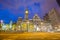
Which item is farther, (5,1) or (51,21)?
(51,21)

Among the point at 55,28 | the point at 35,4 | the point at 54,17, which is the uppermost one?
the point at 35,4

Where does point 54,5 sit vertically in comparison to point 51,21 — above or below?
above

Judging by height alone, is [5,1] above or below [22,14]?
above

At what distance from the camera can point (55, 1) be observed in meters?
7.83

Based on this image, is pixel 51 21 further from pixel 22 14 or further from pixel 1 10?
pixel 1 10

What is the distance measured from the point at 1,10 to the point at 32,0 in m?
1.65

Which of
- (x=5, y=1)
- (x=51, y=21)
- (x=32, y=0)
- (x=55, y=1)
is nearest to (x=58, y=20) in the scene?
(x=51, y=21)

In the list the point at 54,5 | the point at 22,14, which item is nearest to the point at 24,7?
the point at 22,14

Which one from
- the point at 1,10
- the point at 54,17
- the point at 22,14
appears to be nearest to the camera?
the point at 1,10

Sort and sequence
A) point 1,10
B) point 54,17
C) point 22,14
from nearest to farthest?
point 1,10, point 22,14, point 54,17

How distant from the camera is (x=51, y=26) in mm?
8555

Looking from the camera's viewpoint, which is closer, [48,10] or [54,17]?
[48,10]

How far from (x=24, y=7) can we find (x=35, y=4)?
0.59 meters

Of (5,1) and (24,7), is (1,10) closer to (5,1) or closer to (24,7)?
(5,1)
